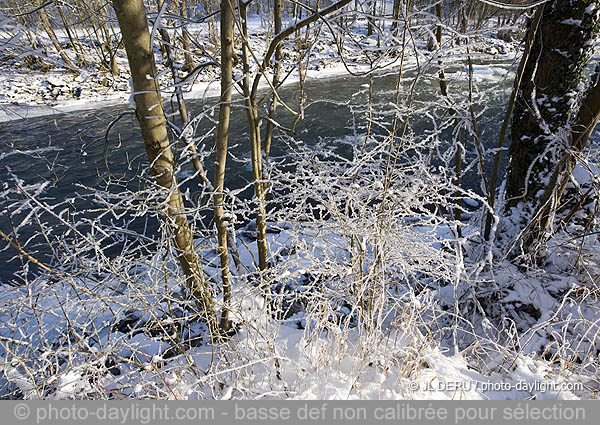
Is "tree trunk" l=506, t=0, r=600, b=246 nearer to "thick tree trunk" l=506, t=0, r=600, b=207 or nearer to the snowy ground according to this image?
"thick tree trunk" l=506, t=0, r=600, b=207

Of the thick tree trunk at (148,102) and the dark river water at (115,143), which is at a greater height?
the thick tree trunk at (148,102)

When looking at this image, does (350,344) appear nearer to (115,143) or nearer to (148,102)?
(148,102)

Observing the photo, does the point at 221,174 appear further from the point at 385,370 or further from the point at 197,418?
the point at 385,370

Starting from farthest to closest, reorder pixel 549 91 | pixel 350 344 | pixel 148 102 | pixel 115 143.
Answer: pixel 115 143 < pixel 549 91 < pixel 350 344 < pixel 148 102

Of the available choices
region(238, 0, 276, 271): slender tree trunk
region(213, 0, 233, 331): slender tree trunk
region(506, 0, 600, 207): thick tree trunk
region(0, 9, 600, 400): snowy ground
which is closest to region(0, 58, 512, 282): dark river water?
region(506, 0, 600, 207): thick tree trunk

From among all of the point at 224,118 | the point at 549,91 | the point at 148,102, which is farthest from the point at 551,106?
the point at 148,102

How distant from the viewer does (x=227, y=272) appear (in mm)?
2477

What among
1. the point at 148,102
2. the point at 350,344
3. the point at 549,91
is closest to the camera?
the point at 148,102

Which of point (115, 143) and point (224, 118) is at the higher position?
point (224, 118)

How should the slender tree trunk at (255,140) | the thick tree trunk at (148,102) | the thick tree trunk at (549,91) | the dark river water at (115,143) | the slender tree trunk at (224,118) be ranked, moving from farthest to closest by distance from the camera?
the dark river water at (115,143), the thick tree trunk at (549,91), the slender tree trunk at (255,140), the slender tree trunk at (224,118), the thick tree trunk at (148,102)

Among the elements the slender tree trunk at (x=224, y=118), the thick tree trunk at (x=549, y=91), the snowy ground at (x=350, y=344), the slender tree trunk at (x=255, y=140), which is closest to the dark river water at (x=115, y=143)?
the thick tree trunk at (x=549, y=91)

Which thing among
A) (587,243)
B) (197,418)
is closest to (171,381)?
(197,418)

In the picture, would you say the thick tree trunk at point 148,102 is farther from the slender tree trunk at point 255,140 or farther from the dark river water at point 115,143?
the dark river water at point 115,143

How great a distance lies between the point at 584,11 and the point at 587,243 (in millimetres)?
1935
